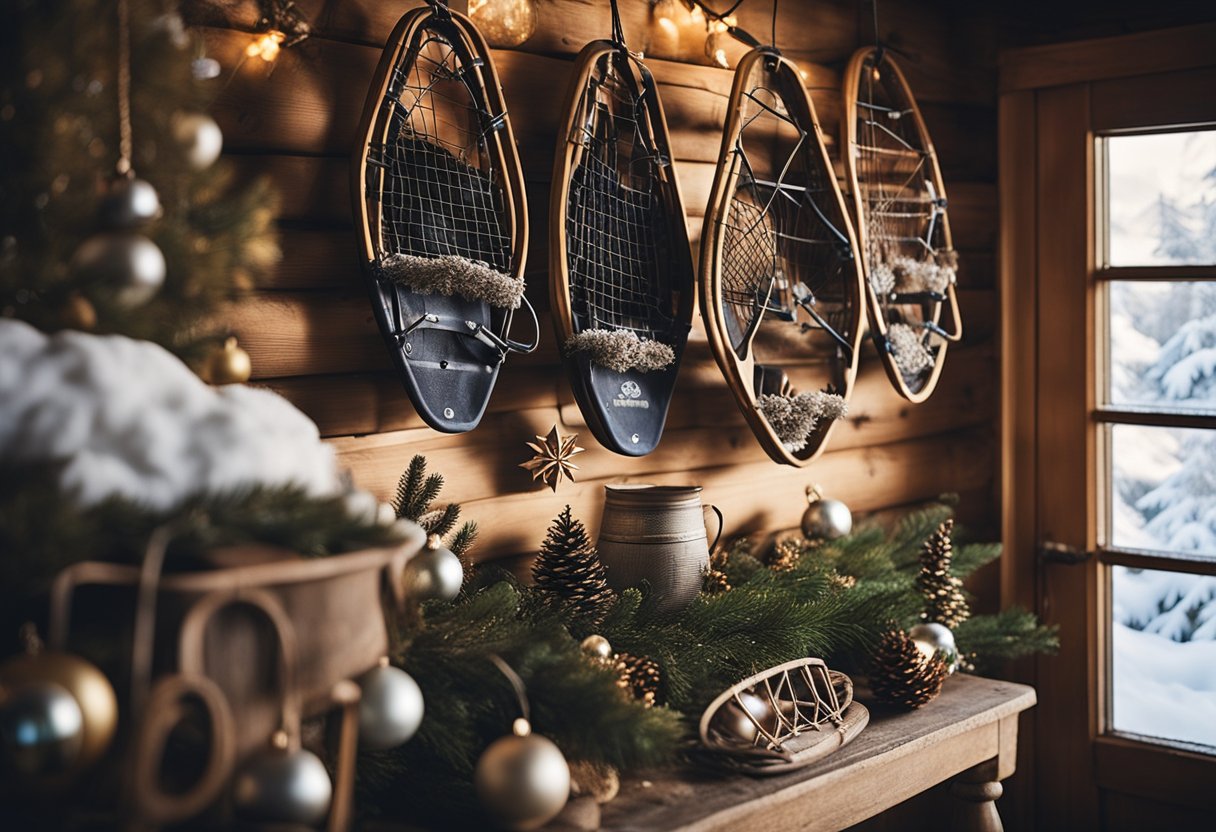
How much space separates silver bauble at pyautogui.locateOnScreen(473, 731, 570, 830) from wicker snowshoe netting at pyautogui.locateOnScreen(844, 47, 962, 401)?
3.79ft

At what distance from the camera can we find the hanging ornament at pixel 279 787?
2.62ft

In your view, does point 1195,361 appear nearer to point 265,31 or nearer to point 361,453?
point 361,453

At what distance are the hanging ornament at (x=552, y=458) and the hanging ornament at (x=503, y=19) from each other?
21.6 inches

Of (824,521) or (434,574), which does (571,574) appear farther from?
(824,521)

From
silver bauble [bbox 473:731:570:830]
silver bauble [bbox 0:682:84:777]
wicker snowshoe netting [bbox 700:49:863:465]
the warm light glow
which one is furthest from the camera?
wicker snowshoe netting [bbox 700:49:863:465]

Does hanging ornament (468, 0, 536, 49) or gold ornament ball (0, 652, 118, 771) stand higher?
hanging ornament (468, 0, 536, 49)

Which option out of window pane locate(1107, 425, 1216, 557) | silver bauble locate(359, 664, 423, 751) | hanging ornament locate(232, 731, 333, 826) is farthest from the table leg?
hanging ornament locate(232, 731, 333, 826)

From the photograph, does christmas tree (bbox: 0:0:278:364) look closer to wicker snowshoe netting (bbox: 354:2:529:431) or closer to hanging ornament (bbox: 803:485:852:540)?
wicker snowshoe netting (bbox: 354:2:529:431)

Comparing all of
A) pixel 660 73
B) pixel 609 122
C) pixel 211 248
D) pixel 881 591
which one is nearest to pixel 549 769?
pixel 211 248

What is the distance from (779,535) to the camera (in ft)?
6.40

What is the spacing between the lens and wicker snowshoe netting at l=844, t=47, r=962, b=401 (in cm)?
196

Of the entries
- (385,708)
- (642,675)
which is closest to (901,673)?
(642,675)

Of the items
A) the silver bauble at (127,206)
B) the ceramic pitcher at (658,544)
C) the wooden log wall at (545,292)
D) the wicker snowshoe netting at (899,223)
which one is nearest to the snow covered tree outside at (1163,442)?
the wooden log wall at (545,292)

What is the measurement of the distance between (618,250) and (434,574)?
609 millimetres
